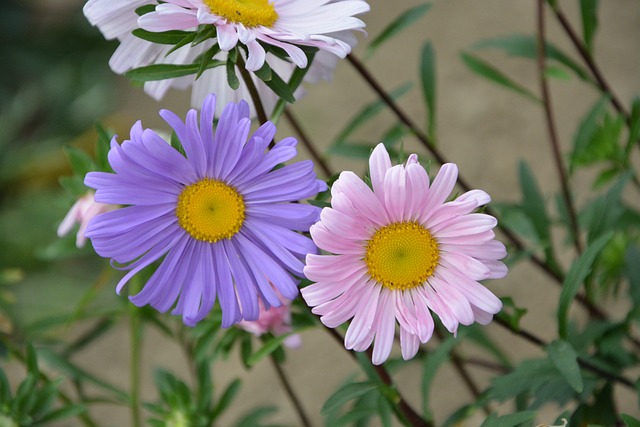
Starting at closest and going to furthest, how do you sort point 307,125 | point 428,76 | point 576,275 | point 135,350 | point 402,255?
point 402,255, point 576,275, point 135,350, point 428,76, point 307,125

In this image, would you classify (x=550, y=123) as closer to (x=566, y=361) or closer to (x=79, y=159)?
(x=566, y=361)

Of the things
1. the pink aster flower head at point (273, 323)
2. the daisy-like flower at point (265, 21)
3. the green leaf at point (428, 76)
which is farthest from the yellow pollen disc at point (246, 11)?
the green leaf at point (428, 76)

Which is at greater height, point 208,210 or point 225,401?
point 208,210

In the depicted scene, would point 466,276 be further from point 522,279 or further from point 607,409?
point 522,279

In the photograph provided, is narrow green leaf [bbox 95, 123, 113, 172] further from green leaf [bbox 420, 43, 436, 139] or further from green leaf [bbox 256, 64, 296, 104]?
green leaf [bbox 420, 43, 436, 139]

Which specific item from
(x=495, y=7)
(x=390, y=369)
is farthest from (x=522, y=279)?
(x=390, y=369)

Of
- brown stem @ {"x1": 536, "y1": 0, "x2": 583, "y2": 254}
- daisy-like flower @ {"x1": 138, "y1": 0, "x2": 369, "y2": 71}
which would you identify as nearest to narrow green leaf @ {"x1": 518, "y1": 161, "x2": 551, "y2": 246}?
brown stem @ {"x1": 536, "y1": 0, "x2": 583, "y2": 254}

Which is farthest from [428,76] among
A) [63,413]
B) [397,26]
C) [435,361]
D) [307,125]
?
[307,125]
